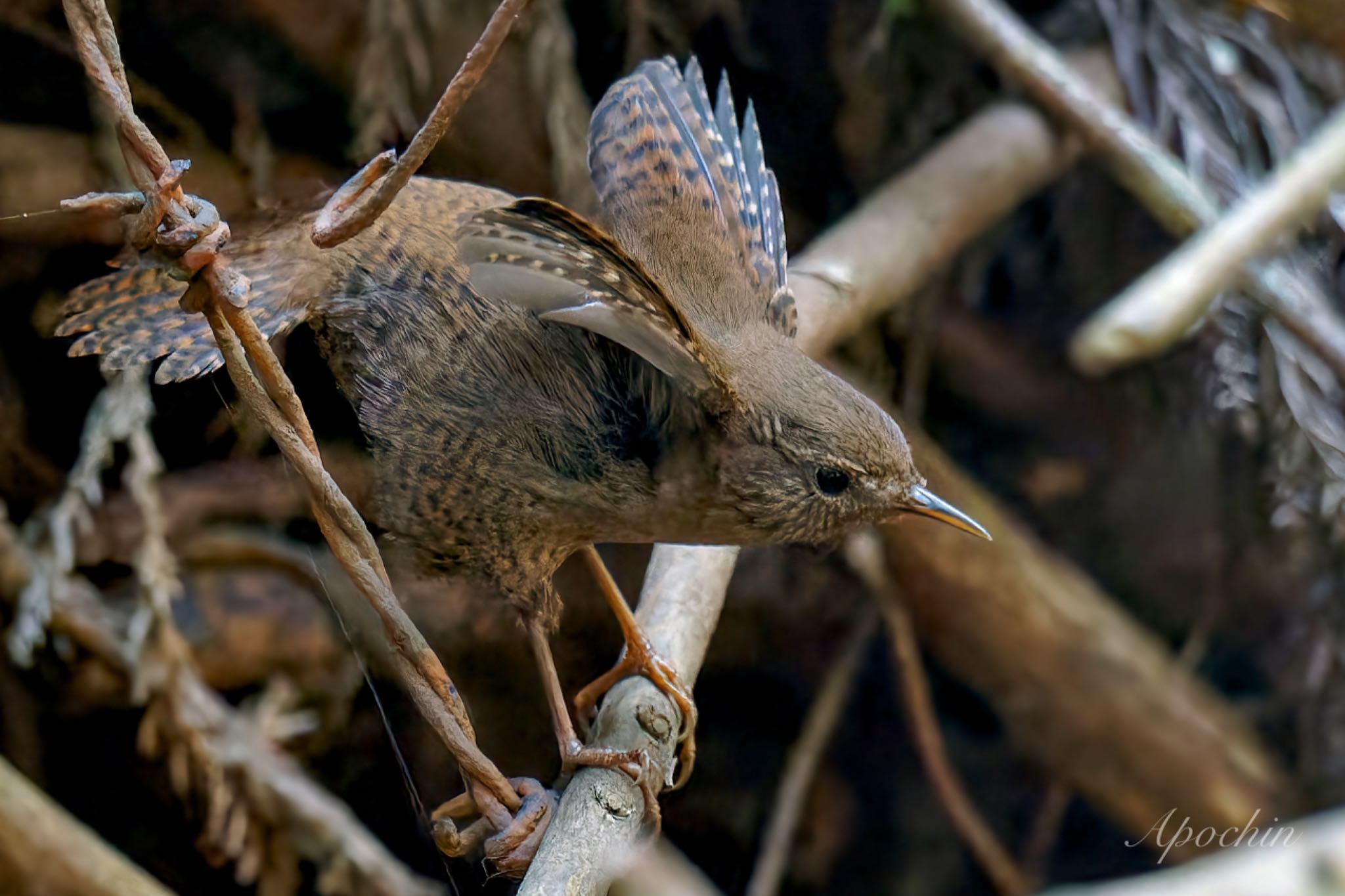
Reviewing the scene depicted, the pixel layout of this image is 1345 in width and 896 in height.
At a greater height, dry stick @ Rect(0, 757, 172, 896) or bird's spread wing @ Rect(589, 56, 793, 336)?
bird's spread wing @ Rect(589, 56, 793, 336)

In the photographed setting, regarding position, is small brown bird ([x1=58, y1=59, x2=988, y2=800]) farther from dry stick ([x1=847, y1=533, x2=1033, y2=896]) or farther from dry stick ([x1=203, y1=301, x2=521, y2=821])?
dry stick ([x1=847, y1=533, x2=1033, y2=896])

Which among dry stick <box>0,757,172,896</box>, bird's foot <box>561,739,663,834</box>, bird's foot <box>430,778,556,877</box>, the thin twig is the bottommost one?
dry stick <box>0,757,172,896</box>

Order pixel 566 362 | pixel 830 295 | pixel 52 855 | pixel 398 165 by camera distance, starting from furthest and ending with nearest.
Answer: pixel 830 295 → pixel 52 855 → pixel 566 362 → pixel 398 165

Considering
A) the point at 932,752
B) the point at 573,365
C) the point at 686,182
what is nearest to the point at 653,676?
the point at 573,365

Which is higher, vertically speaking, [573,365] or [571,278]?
[571,278]

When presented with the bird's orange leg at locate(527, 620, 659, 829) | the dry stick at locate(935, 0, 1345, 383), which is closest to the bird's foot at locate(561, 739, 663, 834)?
the bird's orange leg at locate(527, 620, 659, 829)

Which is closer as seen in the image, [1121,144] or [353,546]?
[353,546]

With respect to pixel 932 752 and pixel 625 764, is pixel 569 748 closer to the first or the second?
pixel 625 764

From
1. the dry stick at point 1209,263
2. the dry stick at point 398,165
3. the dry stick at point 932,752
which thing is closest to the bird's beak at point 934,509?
the dry stick at point 1209,263
